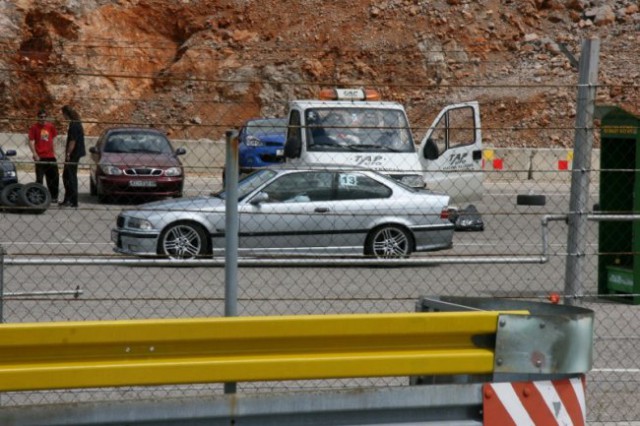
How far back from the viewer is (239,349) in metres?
5.00

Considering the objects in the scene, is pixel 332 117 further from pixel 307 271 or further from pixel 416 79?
pixel 416 79

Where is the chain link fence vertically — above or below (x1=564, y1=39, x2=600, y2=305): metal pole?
below

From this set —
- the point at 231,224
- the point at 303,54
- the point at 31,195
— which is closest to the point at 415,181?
the point at 31,195

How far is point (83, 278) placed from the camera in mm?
13172

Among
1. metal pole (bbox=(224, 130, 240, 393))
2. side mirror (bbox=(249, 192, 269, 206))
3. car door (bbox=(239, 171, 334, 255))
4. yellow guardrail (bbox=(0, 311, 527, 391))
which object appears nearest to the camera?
yellow guardrail (bbox=(0, 311, 527, 391))

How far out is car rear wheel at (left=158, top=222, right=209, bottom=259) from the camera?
14508mm

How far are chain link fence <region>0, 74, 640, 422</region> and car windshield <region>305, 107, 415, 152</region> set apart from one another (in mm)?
1333

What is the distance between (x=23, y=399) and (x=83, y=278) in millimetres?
5419

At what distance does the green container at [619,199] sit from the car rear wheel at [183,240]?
4566 millimetres

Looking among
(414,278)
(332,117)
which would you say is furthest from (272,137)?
(414,278)

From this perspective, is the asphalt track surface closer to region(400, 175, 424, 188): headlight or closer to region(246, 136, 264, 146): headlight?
region(400, 175, 424, 188): headlight

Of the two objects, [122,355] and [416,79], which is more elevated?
[416,79]

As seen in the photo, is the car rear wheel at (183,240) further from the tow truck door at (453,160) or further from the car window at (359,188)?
the tow truck door at (453,160)

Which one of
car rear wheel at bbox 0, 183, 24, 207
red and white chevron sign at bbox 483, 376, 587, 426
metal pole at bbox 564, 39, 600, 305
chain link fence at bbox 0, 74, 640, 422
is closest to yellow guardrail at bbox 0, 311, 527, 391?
red and white chevron sign at bbox 483, 376, 587, 426
